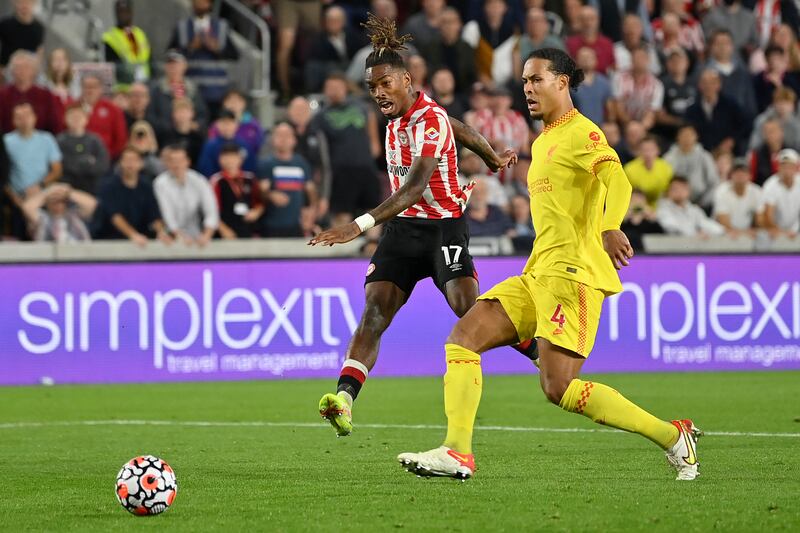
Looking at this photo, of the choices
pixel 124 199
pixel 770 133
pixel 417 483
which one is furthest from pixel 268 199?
pixel 417 483

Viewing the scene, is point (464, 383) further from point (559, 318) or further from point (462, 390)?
point (559, 318)

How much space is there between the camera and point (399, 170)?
934cm

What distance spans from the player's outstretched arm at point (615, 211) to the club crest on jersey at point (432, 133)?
158 centimetres

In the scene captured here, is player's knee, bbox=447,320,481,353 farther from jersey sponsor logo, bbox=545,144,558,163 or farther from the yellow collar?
the yellow collar

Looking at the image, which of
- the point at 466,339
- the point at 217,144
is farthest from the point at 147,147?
the point at 466,339

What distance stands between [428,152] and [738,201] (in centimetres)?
1082

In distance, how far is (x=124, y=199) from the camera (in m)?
17.0

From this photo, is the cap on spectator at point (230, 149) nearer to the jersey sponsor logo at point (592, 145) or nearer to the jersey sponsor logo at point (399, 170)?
the jersey sponsor logo at point (399, 170)

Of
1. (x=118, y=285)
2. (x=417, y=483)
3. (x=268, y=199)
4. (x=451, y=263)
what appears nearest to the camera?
(x=417, y=483)

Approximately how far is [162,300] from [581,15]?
27.5 feet

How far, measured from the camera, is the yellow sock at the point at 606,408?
762 cm

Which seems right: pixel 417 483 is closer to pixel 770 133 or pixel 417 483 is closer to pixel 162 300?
pixel 162 300

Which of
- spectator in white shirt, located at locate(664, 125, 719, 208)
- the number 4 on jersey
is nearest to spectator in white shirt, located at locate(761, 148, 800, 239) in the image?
spectator in white shirt, located at locate(664, 125, 719, 208)

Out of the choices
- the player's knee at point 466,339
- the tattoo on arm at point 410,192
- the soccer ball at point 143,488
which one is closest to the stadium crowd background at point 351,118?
the tattoo on arm at point 410,192
